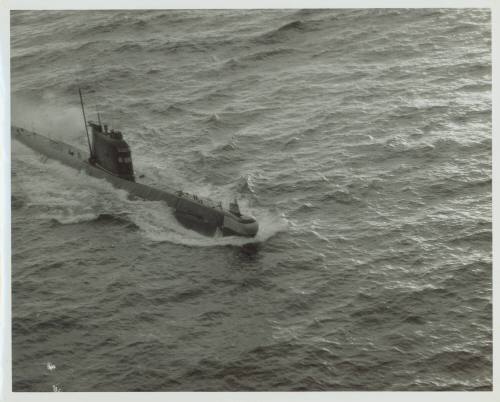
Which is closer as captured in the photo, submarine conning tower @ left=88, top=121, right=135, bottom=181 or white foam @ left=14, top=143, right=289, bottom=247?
A: white foam @ left=14, top=143, right=289, bottom=247

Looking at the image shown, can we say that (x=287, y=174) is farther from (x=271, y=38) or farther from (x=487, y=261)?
(x=487, y=261)

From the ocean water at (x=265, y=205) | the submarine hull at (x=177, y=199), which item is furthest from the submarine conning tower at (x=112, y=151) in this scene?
the ocean water at (x=265, y=205)

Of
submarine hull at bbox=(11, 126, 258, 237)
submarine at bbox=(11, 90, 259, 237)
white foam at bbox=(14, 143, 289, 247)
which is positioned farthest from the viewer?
submarine at bbox=(11, 90, 259, 237)

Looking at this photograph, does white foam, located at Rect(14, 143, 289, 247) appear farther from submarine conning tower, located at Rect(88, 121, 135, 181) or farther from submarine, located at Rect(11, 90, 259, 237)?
submarine conning tower, located at Rect(88, 121, 135, 181)

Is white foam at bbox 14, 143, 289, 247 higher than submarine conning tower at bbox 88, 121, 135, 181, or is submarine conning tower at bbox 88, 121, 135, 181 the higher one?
submarine conning tower at bbox 88, 121, 135, 181

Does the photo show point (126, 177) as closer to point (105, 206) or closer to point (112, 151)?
point (112, 151)

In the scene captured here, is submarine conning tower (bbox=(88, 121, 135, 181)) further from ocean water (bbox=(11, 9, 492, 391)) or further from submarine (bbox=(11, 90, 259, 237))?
ocean water (bbox=(11, 9, 492, 391))

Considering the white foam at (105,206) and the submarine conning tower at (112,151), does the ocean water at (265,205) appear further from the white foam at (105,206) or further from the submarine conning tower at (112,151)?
the submarine conning tower at (112,151)

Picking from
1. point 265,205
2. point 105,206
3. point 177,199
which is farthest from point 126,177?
point 265,205

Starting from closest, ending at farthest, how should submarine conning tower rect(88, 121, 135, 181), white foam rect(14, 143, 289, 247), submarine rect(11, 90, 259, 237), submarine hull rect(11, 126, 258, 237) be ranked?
submarine hull rect(11, 126, 258, 237) < white foam rect(14, 143, 289, 247) < submarine rect(11, 90, 259, 237) < submarine conning tower rect(88, 121, 135, 181)

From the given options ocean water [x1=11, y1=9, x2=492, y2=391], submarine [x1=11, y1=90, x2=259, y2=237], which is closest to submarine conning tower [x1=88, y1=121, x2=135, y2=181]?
submarine [x1=11, y1=90, x2=259, y2=237]
